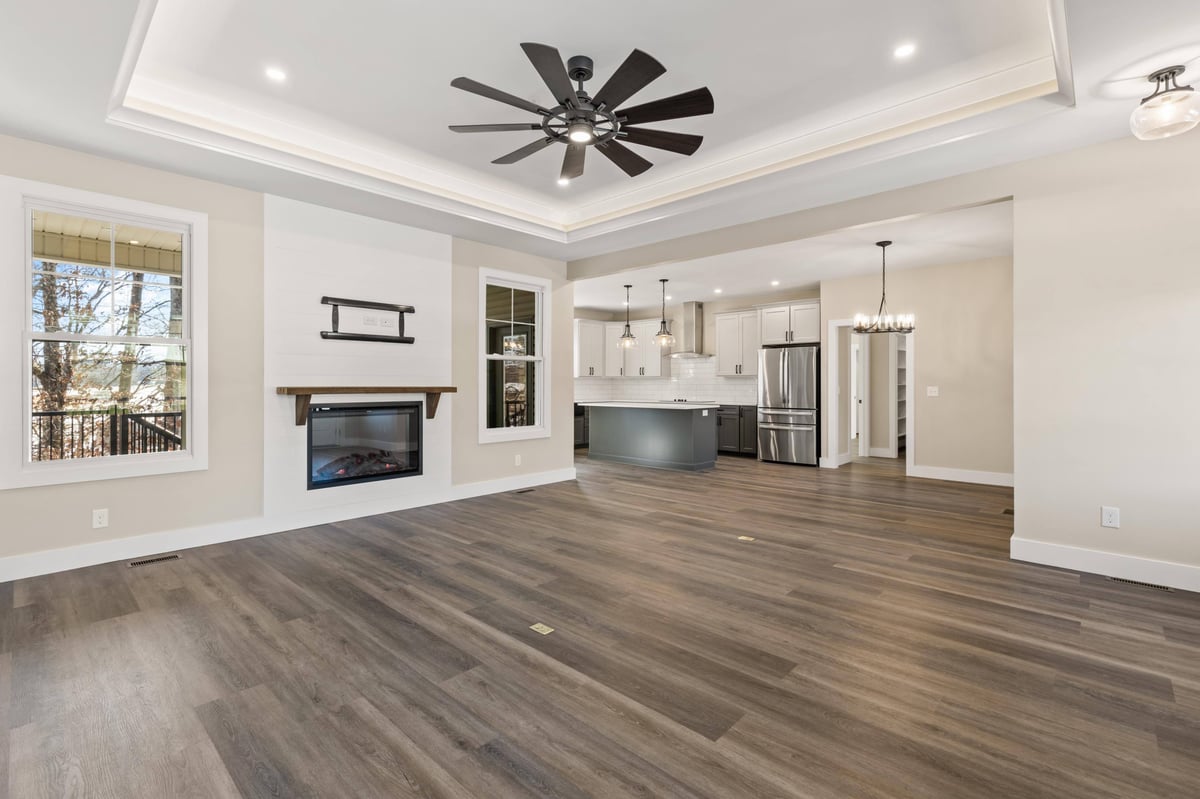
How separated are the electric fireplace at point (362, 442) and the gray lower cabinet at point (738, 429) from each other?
5.34 meters

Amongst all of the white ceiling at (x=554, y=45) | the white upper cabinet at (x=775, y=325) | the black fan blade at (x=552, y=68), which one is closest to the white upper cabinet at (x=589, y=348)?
the white upper cabinet at (x=775, y=325)

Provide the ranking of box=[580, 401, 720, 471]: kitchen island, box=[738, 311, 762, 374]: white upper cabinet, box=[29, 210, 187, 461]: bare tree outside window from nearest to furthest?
box=[29, 210, 187, 461]: bare tree outside window
box=[580, 401, 720, 471]: kitchen island
box=[738, 311, 762, 374]: white upper cabinet

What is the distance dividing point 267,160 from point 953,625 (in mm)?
5015

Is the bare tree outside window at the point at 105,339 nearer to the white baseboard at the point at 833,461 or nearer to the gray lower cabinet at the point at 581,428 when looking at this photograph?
the gray lower cabinet at the point at 581,428

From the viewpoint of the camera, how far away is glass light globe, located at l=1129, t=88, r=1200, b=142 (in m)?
2.47

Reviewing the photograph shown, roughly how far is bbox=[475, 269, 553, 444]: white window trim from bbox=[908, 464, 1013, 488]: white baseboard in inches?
194

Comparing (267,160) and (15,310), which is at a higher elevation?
(267,160)

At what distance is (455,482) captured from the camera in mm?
5758

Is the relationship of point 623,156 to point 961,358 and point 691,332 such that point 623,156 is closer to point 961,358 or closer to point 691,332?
point 961,358

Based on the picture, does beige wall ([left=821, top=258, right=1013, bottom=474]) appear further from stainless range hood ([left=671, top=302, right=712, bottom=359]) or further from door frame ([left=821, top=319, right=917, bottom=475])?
stainless range hood ([left=671, top=302, right=712, bottom=359])

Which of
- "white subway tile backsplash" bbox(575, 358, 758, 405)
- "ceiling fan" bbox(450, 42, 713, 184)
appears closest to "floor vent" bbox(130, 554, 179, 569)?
"ceiling fan" bbox(450, 42, 713, 184)

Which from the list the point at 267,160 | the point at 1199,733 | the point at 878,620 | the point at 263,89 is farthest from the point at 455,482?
the point at 1199,733

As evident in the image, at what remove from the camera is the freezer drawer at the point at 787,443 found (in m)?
8.32

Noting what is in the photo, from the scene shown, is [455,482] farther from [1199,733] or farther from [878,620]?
[1199,733]
